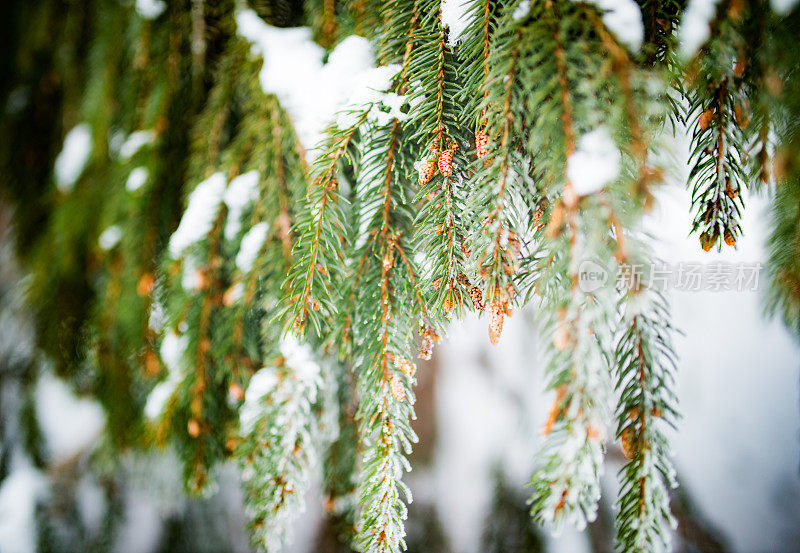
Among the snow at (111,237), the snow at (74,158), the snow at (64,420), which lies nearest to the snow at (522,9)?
the snow at (111,237)

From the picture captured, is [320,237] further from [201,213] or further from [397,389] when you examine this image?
[201,213]

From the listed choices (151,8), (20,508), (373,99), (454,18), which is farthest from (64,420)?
(454,18)

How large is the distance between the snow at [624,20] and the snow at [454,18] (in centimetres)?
12

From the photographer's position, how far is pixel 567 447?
0.93 ft

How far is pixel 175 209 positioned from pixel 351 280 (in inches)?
22.1

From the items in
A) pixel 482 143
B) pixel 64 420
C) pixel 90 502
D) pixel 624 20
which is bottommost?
pixel 90 502

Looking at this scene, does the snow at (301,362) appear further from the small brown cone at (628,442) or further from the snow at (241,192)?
the small brown cone at (628,442)

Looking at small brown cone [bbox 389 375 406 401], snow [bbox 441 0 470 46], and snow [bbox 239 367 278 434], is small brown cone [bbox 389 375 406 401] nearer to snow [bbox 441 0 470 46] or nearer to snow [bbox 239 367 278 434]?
snow [bbox 239 367 278 434]

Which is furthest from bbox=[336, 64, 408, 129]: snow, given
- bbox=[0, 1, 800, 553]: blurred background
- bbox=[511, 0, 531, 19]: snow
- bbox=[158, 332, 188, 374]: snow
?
bbox=[0, 1, 800, 553]: blurred background

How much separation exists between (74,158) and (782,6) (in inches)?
49.3

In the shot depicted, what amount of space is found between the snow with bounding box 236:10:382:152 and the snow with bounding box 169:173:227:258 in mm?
184

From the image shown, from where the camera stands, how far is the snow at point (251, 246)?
23.2 inches

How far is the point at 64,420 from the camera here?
1035mm

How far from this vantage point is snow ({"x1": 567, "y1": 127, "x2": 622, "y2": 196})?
28cm
